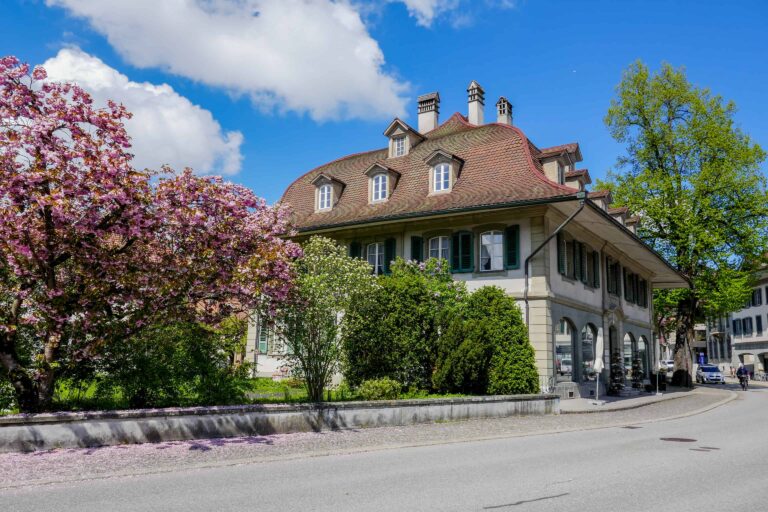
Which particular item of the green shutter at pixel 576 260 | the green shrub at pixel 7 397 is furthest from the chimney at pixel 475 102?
the green shrub at pixel 7 397

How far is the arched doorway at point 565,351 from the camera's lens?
24.3 meters

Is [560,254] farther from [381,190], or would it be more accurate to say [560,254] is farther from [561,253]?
[381,190]

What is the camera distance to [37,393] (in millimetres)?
10758

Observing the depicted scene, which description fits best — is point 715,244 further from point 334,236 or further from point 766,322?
point 766,322

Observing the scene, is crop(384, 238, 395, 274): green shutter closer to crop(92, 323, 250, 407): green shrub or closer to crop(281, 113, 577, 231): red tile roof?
crop(281, 113, 577, 231): red tile roof

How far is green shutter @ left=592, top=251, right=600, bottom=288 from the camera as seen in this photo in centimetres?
2731

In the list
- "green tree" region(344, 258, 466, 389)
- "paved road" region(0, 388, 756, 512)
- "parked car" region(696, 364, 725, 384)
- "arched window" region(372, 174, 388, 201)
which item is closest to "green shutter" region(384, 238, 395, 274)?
"arched window" region(372, 174, 388, 201)

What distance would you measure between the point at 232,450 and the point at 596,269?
2093 cm

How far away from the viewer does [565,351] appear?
39625 mm

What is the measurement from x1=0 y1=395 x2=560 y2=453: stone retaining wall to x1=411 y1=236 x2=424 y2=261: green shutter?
8.91 metres

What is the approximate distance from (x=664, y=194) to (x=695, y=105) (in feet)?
17.5

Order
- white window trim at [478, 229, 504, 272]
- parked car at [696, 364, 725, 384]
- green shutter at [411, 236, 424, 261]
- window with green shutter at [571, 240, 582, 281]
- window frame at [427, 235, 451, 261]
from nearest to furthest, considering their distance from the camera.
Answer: white window trim at [478, 229, 504, 272] → window frame at [427, 235, 451, 261] → green shutter at [411, 236, 424, 261] → window with green shutter at [571, 240, 582, 281] → parked car at [696, 364, 725, 384]

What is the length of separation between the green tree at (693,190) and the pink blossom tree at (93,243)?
94.9 feet

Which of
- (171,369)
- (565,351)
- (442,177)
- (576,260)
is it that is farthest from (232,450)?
(565,351)
